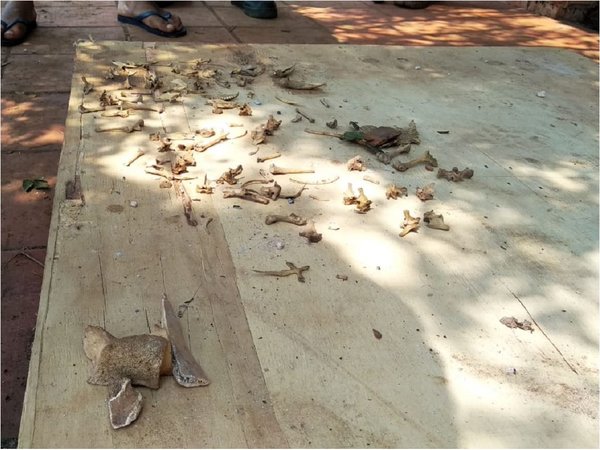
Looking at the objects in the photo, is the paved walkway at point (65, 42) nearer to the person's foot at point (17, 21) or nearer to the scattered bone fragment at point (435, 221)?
the person's foot at point (17, 21)

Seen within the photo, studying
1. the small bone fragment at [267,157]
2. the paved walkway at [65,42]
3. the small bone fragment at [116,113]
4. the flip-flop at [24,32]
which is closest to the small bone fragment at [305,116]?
the small bone fragment at [267,157]

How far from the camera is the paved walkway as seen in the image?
1.61 meters

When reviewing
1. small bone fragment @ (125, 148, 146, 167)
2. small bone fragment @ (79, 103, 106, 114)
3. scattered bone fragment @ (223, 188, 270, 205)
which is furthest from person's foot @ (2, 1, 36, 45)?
scattered bone fragment @ (223, 188, 270, 205)

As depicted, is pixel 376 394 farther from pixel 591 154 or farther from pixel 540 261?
pixel 591 154

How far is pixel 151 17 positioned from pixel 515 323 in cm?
335

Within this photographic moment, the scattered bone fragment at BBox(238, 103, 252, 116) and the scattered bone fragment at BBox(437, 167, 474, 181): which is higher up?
the scattered bone fragment at BBox(238, 103, 252, 116)

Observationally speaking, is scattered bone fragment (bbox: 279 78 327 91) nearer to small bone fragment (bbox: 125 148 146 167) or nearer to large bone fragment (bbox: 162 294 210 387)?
small bone fragment (bbox: 125 148 146 167)

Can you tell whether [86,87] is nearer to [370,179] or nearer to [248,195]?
[248,195]

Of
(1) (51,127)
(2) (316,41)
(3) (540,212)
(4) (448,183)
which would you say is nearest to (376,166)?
(4) (448,183)

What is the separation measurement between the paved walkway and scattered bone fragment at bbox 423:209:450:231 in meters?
1.15

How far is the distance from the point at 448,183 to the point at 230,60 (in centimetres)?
157

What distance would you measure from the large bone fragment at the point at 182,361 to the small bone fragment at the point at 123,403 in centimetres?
9

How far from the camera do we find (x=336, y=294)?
1.44 meters

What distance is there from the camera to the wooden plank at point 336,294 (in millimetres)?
1108
